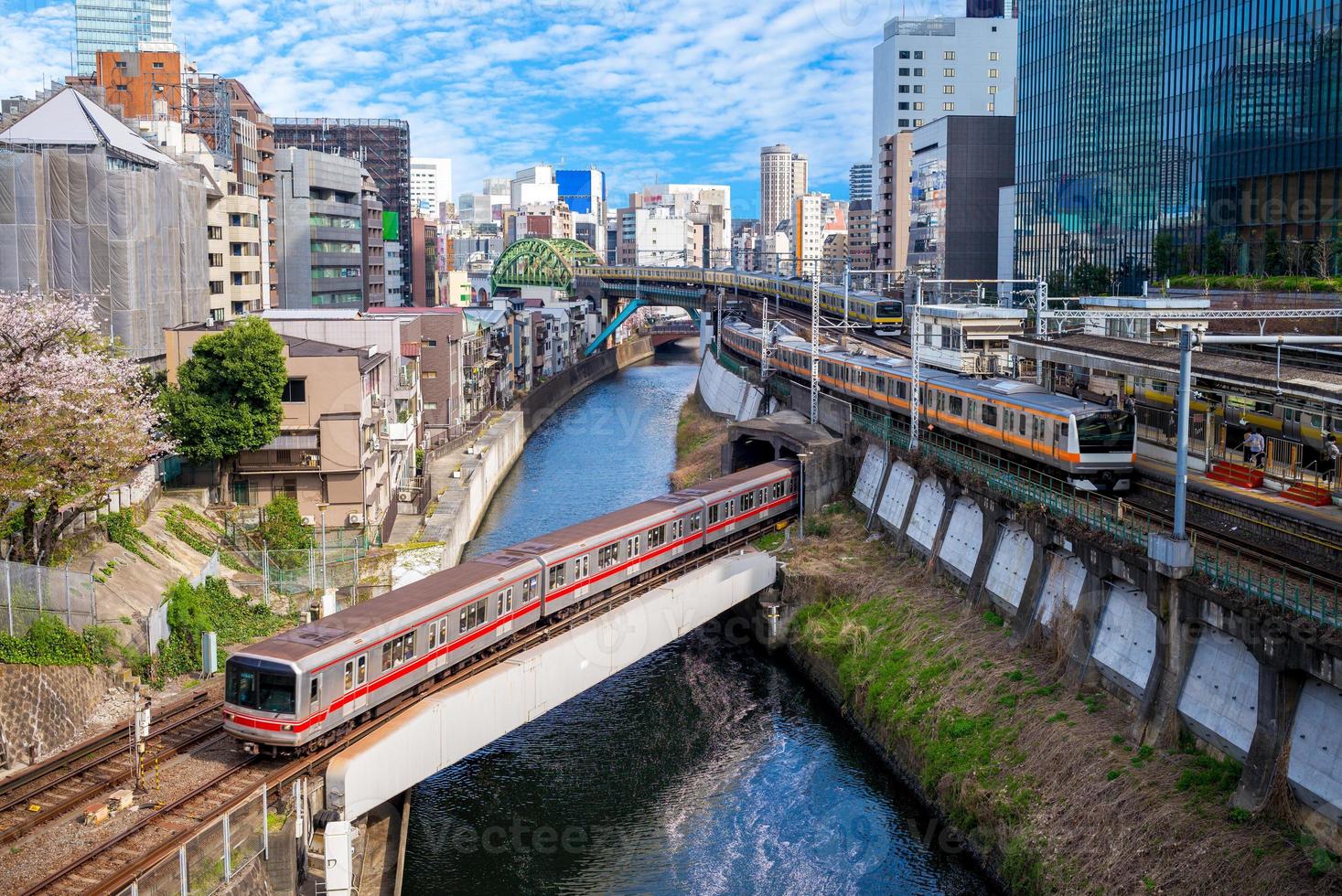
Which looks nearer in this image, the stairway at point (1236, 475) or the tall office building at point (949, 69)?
the stairway at point (1236, 475)

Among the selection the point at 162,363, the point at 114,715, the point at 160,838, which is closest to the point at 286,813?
the point at 160,838

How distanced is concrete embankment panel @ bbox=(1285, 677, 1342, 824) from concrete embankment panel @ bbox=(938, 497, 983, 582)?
35.5ft

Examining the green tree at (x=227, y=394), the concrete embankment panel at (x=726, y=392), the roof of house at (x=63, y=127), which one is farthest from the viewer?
the concrete embankment panel at (x=726, y=392)

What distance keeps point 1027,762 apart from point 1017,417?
36.0ft

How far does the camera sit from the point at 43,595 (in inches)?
831

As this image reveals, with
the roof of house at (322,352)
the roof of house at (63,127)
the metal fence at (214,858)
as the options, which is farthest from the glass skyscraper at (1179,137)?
the metal fence at (214,858)

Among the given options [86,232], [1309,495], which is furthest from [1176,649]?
[86,232]

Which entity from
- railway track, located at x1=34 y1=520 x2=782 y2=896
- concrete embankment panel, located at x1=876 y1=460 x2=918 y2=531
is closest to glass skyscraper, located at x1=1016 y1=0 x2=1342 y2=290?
concrete embankment panel, located at x1=876 y1=460 x2=918 y2=531

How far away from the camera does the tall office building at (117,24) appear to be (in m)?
137

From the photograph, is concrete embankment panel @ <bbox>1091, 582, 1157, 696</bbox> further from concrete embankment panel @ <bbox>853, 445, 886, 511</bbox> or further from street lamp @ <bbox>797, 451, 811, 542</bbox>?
street lamp @ <bbox>797, 451, 811, 542</bbox>

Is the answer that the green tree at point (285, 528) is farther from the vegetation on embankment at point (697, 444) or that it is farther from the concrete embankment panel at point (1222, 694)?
the concrete embankment panel at point (1222, 694)

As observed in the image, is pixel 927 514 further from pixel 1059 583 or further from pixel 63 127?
pixel 63 127

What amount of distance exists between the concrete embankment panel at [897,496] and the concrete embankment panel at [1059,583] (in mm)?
8232

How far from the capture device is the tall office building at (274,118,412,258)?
97312mm
